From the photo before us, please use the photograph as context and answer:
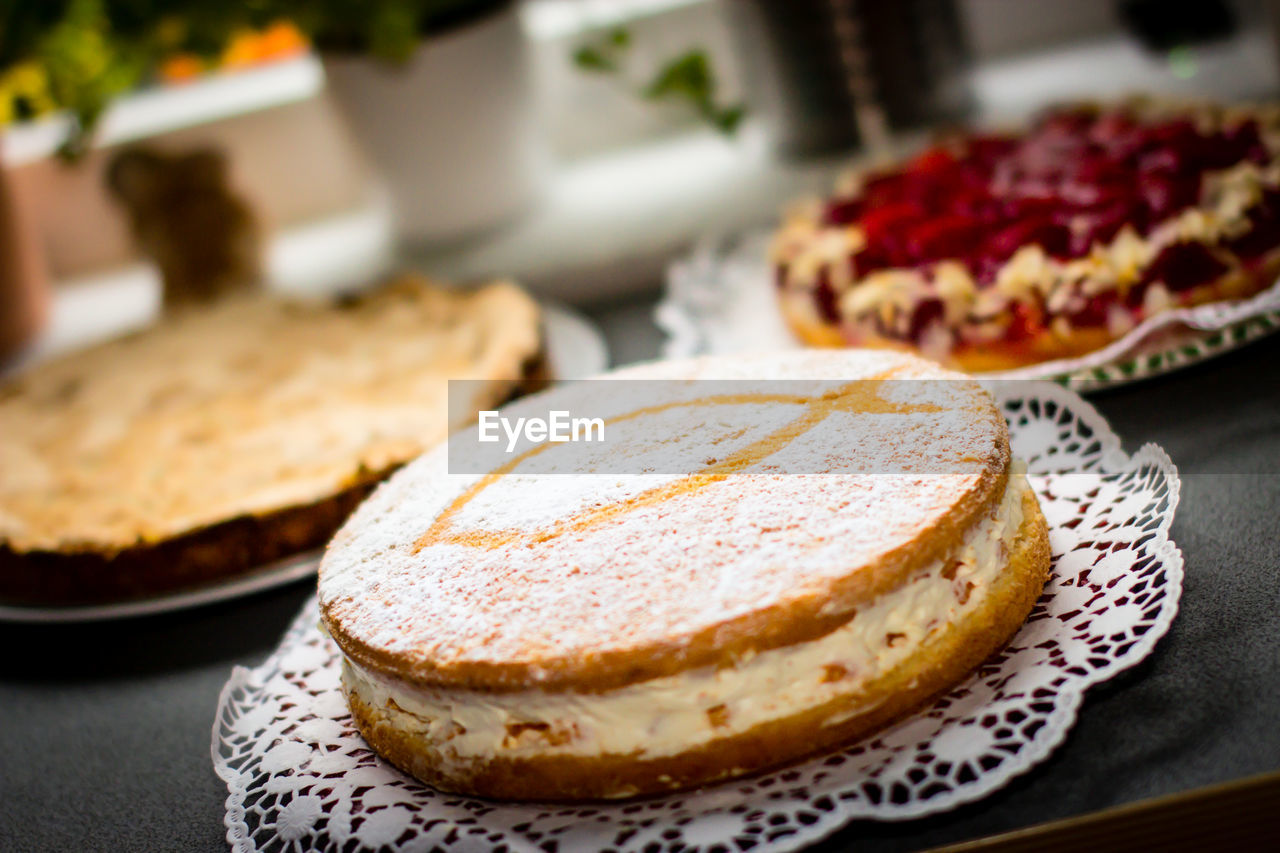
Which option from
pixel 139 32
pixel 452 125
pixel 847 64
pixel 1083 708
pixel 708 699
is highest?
pixel 139 32

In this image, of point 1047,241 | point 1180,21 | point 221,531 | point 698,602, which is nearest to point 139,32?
point 221,531

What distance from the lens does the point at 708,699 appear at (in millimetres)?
835

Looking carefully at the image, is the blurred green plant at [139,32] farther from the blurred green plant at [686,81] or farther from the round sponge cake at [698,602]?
the round sponge cake at [698,602]

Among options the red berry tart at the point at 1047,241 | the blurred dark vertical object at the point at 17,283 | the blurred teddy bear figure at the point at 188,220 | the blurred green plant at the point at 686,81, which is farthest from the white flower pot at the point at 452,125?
the blurred dark vertical object at the point at 17,283

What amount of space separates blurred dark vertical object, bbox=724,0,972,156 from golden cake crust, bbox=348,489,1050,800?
128 cm

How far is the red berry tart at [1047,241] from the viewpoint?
1332 millimetres

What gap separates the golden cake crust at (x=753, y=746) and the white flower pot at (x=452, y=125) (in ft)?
4.66

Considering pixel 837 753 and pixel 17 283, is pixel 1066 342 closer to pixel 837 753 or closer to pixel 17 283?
pixel 837 753

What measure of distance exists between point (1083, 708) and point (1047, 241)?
0.73 m

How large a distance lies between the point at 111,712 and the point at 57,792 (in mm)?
125

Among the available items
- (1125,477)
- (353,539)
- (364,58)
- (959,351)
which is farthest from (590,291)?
(1125,477)

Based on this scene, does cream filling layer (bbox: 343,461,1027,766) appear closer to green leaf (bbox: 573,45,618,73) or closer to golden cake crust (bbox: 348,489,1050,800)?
golden cake crust (bbox: 348,489,1050,800)

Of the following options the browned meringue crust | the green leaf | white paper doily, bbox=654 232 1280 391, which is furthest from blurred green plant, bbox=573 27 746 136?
the browned meringue crust

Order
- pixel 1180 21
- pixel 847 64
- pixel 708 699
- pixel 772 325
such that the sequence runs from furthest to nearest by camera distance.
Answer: pixel 1180 21, pixel 847 64, pixel 772 325, pixel 708 699
